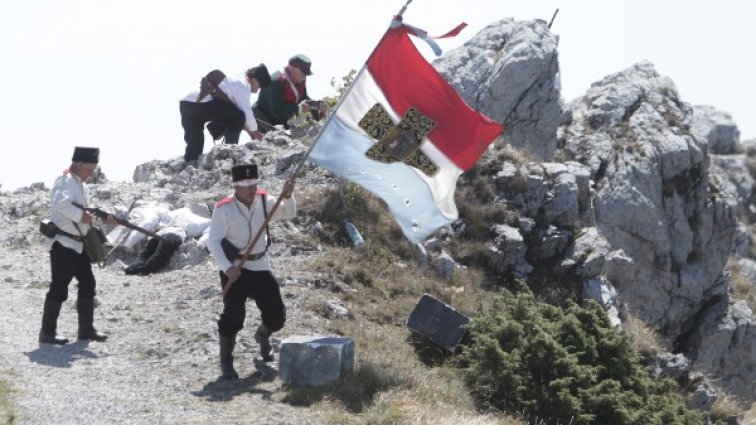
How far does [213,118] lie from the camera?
19359 millimetres

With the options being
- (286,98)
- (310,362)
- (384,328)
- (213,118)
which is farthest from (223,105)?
(310,362)

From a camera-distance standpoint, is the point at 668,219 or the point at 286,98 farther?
the point at 668,219

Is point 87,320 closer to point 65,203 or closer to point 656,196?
point 65,203

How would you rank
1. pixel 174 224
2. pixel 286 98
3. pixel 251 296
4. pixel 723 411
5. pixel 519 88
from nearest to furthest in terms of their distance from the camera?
pixel 251 296 → pixel 174 224 → pixel 723 411 → pixel 286 98 → pixel 519 88

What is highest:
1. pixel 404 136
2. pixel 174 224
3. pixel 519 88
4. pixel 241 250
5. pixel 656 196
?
pixel 519 88

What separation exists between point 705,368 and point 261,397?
15.4 metres

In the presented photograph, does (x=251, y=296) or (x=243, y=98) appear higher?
(x=243, y=98)

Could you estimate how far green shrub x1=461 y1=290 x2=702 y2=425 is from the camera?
11.6m

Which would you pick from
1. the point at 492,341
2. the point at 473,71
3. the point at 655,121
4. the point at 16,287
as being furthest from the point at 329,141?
the point at 655,121

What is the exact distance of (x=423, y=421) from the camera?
10.1 meters

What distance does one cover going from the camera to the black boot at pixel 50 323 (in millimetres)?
12020

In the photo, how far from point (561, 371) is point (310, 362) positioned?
305 centimetres

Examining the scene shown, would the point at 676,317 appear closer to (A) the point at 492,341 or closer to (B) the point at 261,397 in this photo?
(A) the point at 492,341

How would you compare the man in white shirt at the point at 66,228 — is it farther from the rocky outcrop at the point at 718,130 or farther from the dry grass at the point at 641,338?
the rocky outcrop at the point at 718,130
